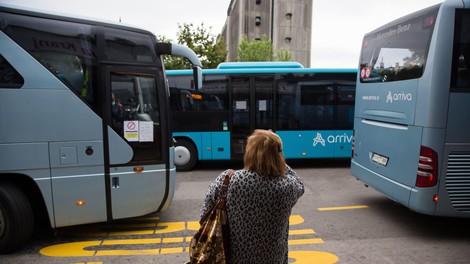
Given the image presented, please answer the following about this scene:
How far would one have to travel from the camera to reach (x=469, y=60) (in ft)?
14.8

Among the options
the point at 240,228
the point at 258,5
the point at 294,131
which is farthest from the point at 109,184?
the point at 258,5

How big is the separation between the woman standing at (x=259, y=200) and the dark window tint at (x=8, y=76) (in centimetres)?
330

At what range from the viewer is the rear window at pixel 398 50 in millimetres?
4727

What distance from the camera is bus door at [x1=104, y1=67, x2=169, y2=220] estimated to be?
4.78 metres

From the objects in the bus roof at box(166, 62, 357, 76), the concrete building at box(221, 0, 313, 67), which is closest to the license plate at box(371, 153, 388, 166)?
the bus roof at box(166, 62, 357, 76)

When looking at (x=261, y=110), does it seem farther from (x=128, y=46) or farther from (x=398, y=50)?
(x=128, y=46)

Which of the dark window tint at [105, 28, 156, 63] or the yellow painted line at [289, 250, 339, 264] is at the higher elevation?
the dark window tint at [105, 28, 156, 63]

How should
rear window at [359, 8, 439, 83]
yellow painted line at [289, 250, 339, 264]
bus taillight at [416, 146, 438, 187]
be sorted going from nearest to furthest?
yellow painted line at [289, 250, 339, 264] < bus taillight at [416, 146, 438, 187] < rear window at [359, 8, 439, 83]

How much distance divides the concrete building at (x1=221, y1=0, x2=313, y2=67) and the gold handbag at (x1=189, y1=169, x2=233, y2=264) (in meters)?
47.4

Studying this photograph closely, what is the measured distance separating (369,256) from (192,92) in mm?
6636

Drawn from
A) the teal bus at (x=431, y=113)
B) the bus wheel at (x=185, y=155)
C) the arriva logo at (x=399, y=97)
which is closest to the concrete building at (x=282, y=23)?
the bus wheel at (x=185, y=155)

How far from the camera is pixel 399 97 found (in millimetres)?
5148

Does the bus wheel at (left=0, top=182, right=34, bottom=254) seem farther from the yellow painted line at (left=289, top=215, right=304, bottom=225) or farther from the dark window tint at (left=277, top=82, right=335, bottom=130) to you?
the dark window tint at (left=277, top=82, right=335, bottom=130)

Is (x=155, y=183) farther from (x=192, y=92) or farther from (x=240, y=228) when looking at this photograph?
(x=192, y=92)
